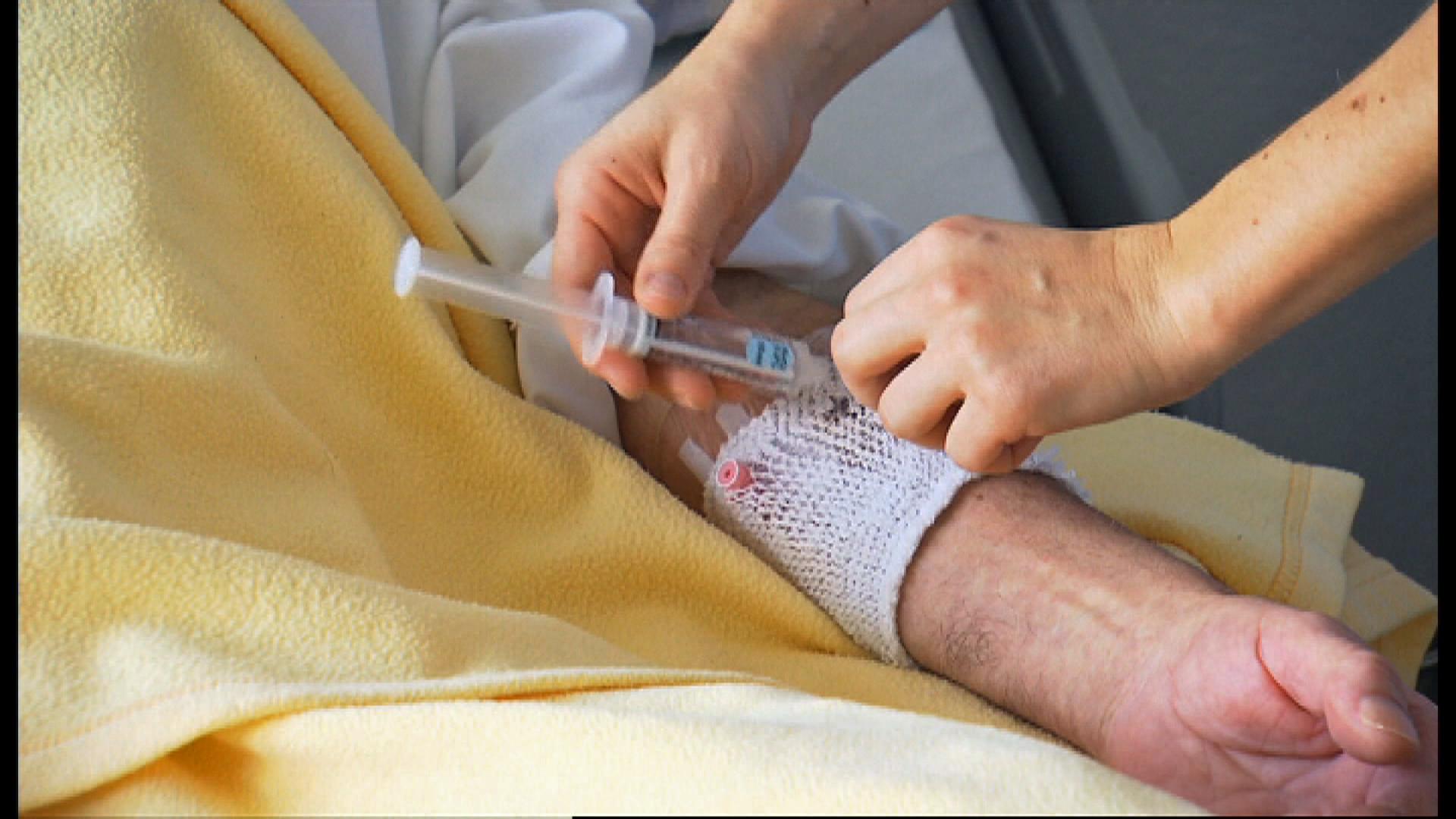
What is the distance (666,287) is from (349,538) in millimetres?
226

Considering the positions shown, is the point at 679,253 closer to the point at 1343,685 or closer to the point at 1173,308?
the point at 1173,308

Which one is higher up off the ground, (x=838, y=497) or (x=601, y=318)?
(x=601, y=318)

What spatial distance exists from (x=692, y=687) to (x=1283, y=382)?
0.85 m

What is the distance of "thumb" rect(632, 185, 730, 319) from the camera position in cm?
81

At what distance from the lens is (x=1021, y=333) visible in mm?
711

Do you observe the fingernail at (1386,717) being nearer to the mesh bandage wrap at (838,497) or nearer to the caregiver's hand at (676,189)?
the mesh bandage wrap at (838,497)

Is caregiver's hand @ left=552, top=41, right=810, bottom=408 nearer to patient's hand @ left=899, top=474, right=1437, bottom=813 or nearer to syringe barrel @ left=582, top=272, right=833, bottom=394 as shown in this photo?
syringe barrel @ left=582, top=272, right=833, bottom=394

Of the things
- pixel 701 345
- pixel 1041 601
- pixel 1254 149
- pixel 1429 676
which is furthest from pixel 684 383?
pixel 1254 149

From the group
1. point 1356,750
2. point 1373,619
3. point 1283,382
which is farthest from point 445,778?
point 1283,382

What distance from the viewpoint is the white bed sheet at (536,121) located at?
96 centimetres

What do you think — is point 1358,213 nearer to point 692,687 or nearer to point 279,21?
point 692,687

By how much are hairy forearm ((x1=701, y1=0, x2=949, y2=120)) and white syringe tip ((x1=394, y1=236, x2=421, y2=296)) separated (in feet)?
0.91

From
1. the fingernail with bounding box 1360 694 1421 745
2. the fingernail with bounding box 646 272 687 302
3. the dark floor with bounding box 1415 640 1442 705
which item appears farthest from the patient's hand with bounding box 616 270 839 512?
the dark floor with bounding box 1415 640 1442 705

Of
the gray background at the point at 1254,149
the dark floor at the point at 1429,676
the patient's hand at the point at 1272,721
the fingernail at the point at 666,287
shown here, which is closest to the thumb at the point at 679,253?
the fingernail at the point at 666,287
